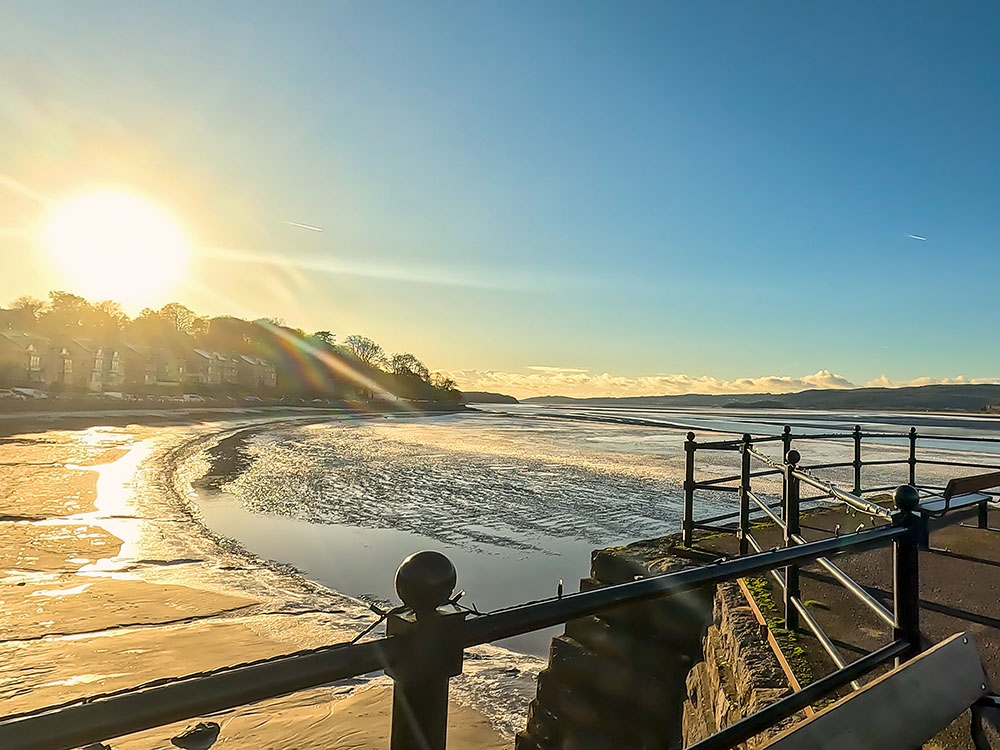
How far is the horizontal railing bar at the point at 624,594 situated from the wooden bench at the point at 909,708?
0.45 meters

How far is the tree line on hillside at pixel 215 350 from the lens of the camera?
235 ft

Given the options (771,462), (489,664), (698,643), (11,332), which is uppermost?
(11,332)

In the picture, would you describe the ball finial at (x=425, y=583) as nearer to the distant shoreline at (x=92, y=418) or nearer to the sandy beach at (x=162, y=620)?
the sandy beach at (x=162, y=620)

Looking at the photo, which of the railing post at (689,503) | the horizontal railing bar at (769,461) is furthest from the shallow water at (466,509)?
the horizontal railing bar at (769,461)

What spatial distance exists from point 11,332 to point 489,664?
71729mm

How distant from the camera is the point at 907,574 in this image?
223 cm

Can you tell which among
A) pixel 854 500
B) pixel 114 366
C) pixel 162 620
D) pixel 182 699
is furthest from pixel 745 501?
pixel 114 366

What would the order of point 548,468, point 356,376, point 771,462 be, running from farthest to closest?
point 356,376 → point 548,468 → point 771,462

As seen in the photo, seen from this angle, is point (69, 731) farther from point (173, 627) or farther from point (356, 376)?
point (356, 376)

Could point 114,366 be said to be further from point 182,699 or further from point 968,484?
point 182,699

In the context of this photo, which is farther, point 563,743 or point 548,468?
point 548,468

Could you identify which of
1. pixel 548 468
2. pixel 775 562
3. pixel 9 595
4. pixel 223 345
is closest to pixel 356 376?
pixel 223 345

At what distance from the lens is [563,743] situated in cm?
441

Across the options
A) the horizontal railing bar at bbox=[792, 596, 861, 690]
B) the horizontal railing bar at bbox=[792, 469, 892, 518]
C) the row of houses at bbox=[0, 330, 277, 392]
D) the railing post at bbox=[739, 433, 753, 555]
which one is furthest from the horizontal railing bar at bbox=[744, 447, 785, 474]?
the row of houses at bbox=[0, 330, 277, 392]
